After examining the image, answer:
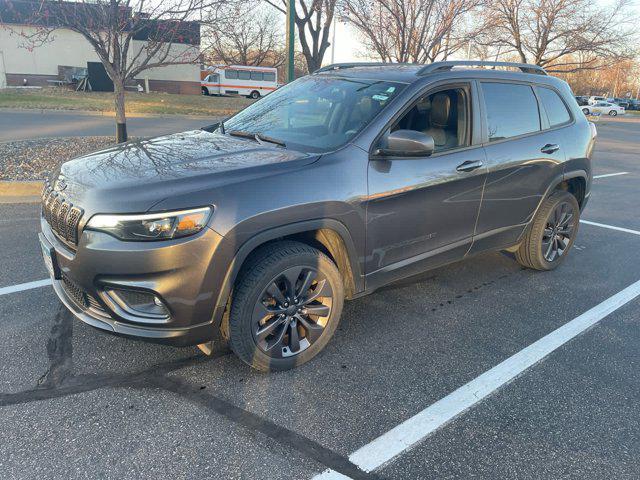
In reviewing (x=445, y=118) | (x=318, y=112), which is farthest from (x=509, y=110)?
(x=318, y=112)

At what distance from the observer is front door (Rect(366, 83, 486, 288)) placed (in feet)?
10.3

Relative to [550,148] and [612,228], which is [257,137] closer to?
[550,148]

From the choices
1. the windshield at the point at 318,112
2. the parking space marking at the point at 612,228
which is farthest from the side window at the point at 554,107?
the parking space marking at the point at 612,228

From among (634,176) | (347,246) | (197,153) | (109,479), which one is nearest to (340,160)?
(347,246)

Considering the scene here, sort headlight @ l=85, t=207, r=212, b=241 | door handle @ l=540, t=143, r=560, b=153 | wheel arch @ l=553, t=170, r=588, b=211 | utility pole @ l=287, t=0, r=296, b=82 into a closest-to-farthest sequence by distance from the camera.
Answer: headlight @ l=85, t=207, r=212, b=241 → door handle @ l=540, t=143, r=560, b=153 → wheel arch @ l=553, t=170, r=588, b=211 → utility pole @ l=287, t=0, r=296, b=82

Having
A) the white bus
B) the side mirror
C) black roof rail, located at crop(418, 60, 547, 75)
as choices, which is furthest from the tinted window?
the white bus

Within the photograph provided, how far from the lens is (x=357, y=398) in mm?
2752

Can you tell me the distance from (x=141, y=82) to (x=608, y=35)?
105 feet

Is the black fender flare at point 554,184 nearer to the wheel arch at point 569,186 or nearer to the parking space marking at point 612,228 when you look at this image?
the wheel arch at point 569,186

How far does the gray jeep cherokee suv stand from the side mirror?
0.04 ft

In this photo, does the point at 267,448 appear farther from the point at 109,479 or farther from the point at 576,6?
the point at 576,6

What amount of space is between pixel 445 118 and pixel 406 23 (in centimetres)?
1442

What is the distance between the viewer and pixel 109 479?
212 cm

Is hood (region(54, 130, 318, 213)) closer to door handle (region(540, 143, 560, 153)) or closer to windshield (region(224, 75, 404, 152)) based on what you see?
windshield (region(224, 75, 404, 152))
